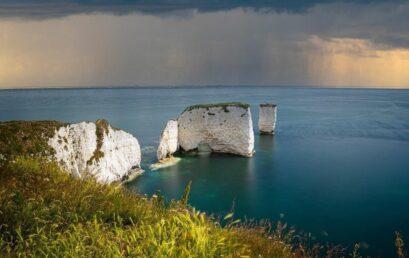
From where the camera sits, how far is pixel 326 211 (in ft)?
88.9

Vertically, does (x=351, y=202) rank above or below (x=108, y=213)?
below

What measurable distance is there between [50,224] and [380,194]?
32.1 m

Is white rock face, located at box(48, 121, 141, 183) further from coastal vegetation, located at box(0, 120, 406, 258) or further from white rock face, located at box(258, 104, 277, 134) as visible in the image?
white rock face, located at box(258, 104, 277, 134)

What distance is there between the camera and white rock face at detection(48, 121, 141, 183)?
23.2 m

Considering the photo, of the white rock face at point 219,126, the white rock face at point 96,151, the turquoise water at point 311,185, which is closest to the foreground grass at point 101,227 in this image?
the turquoise water at point 311,185

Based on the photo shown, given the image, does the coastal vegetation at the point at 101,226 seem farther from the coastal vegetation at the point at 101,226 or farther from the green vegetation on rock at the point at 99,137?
the green vegetation on rock at the point at 99,137

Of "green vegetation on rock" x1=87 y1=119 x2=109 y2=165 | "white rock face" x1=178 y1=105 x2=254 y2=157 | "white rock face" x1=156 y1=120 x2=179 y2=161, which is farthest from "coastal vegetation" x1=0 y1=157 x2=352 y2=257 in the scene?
"white rock face" x1=178 y1=105 x2=254 y2=157

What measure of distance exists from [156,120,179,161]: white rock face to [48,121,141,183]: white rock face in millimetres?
6215

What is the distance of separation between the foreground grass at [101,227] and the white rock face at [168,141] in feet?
110

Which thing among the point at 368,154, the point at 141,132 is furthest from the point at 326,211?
the point at 141,132

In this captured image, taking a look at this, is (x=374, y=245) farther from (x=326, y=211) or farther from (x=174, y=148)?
(x=174, y=148)

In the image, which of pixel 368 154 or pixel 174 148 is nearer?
pixel 174 148

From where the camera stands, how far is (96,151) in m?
28.4

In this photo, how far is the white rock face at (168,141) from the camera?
41.8 m
